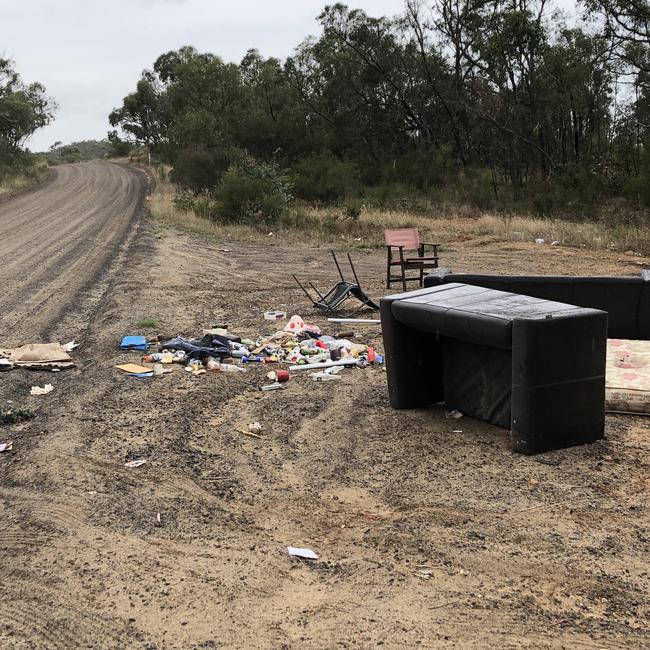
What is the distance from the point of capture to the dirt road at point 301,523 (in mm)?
3420

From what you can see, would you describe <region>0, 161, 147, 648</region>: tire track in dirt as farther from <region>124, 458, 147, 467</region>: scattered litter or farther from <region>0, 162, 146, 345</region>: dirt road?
<region>124, 458, 147, 467</region>: scattered litter

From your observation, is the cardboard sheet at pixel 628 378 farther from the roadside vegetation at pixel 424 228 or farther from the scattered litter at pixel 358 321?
the roadside vegetation at pixel 424 228

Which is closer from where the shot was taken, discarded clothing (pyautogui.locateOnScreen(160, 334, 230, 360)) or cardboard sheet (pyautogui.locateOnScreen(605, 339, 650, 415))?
cardboard sheet (pyautogui.locateOnScreen(605, 339, 650, 415))

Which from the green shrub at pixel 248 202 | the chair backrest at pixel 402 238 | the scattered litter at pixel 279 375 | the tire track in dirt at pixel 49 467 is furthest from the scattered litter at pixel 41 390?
the green shrub at pixel 248 202

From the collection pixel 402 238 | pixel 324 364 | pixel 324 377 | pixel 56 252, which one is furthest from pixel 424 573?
pixel 56 252

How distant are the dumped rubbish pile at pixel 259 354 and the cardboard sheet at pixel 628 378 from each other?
7.71ft

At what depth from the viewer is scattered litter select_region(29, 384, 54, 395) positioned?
7.17 meters

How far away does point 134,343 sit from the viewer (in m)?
8.87

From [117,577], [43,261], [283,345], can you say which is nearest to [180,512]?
[117,577]

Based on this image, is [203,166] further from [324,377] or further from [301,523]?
[301,523]

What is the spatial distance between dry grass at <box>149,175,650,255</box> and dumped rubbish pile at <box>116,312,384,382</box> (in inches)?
437

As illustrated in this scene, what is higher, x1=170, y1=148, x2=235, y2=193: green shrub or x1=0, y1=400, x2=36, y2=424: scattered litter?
x1=170, y1=148, x2=235, y2=193: green shrub

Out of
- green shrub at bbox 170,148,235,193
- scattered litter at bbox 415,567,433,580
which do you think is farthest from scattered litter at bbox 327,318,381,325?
green shrub at bbox 170,148,235,193

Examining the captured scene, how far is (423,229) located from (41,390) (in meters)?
16.8
